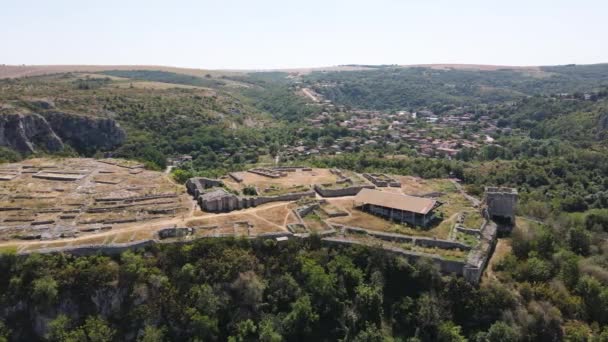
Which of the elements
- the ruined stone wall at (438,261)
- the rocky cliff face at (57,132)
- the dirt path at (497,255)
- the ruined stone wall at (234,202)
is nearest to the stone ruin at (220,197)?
the ruined stone wall at (234,202)

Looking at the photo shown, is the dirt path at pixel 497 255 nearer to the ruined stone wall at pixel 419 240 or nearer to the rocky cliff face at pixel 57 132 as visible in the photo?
the ruined stone wall at pixel 419 240

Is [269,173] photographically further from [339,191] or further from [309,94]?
[309,94]

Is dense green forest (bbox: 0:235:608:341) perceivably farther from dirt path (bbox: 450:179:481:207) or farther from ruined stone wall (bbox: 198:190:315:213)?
dirt path (bbox: 450:179:481:207)

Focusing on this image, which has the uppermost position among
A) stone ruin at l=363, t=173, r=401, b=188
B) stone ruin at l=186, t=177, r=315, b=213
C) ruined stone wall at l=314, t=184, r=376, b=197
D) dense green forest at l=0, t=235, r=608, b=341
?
stone ruin at l=186, t=177, r=315, b=213

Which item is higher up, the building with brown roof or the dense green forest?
the building with brown roof

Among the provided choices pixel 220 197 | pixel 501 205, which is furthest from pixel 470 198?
pixel 220 197

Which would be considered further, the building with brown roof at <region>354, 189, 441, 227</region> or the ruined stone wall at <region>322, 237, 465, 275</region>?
the building with brown roof at <region>354, 189, 441, 227</region>

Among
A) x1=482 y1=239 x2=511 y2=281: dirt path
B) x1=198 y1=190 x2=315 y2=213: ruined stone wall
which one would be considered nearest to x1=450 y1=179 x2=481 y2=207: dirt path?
x1=482 y1=239 x2=511 y2=281: dirt path
